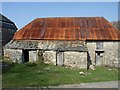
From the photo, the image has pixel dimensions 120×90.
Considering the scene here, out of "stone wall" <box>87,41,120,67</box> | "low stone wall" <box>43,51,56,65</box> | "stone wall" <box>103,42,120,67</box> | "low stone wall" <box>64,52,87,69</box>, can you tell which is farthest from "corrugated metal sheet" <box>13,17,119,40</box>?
"low stone wall" <box>64,52,87,69</box>

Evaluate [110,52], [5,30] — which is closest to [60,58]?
[110,52]

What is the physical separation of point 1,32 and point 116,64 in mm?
23328

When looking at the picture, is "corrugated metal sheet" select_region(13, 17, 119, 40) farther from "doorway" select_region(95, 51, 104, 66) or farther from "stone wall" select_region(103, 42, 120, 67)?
"doorway" select_region(95, 51, 104, 66)

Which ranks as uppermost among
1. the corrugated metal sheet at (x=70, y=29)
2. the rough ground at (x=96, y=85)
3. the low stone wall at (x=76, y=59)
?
the corrugated metal sheet at (x=70, y=29)

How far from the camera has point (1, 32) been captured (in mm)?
41750

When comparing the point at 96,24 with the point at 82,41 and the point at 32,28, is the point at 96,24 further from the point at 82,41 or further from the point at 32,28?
the point at 32,28

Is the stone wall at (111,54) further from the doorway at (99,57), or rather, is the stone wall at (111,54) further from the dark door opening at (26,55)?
the dark door opening at (26,55)

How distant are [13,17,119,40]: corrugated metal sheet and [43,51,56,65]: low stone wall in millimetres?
2412

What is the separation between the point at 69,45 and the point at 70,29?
3.39 m

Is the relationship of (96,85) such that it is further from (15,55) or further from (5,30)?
(5,30)

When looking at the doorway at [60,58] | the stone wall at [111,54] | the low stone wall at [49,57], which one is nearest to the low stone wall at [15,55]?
the low stone wall at [49,57]

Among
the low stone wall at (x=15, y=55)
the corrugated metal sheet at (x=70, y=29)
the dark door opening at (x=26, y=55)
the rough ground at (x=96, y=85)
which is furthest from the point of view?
the dark door opening at (x=26, y=55)

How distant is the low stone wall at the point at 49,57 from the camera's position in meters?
27.1

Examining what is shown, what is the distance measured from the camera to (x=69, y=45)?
2734cm
